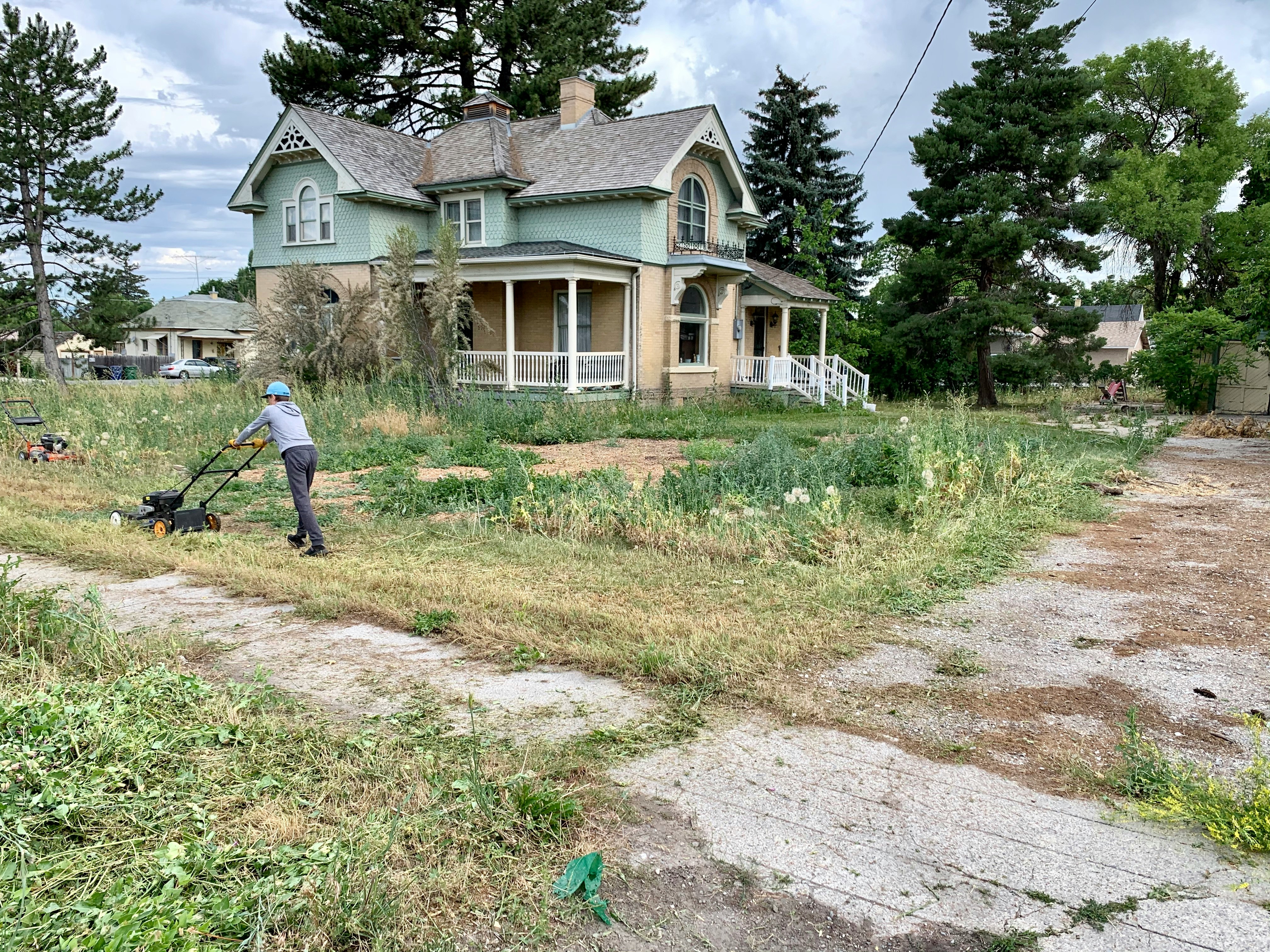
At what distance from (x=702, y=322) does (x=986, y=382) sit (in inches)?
424

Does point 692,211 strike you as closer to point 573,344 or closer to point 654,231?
point 654,231

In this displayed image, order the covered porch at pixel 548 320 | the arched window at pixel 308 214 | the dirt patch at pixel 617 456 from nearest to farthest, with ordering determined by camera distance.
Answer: the dirt patch at pixel 617 456 → the covered porch at pixel 548 320 → the arched window at pixel 308 214

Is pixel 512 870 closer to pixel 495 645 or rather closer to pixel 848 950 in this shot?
pixel 848 950

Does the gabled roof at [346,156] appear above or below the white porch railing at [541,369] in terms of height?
above

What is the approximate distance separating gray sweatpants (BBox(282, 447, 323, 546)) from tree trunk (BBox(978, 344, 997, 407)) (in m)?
26.4

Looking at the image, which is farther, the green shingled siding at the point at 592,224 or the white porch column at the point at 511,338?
the green shingled siding at the point at 592,224

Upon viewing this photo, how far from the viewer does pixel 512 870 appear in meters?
3.10

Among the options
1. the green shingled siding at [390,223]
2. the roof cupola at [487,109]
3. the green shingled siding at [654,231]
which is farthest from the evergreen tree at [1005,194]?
the green shingled siding at [390,223]

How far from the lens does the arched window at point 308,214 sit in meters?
26.7

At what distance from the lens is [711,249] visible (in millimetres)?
27328

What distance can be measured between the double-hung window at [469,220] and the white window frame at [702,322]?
6.24 metres

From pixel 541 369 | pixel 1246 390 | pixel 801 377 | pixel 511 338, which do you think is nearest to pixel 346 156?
pixel 511 338

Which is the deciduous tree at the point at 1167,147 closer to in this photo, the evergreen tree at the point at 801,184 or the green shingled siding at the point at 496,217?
the evergreen tree at the point at 801,184

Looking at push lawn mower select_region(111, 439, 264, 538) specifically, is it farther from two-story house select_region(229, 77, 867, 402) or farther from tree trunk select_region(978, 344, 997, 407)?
tree trunk select_region(978, 344, 997, 407)
